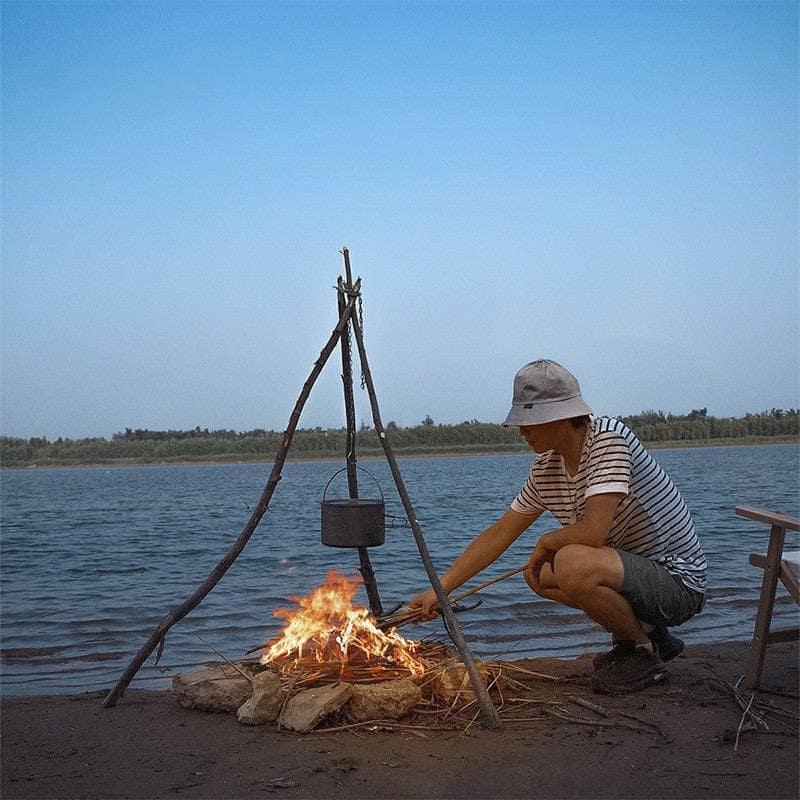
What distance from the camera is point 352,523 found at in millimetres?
4719

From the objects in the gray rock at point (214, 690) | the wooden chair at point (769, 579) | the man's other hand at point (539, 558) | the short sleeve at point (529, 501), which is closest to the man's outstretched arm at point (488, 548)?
the short sleeve at point (529, 501)

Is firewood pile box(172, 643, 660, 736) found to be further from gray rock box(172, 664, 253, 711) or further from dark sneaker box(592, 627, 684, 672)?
dark sneaker box(592, 627, 684, 672)

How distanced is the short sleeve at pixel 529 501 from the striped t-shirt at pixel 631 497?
4 centimetres

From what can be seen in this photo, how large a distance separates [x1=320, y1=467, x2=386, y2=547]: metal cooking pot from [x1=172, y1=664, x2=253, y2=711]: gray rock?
2.83 ft

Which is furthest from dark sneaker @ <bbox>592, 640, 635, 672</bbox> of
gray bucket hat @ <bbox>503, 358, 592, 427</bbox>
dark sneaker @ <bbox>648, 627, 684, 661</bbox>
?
gray bucket hat @ <bbox>503, 358, 592, 427</bbox>

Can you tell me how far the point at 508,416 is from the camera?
13.7ft

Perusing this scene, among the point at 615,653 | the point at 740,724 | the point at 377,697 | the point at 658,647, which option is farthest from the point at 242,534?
the point at 740,724

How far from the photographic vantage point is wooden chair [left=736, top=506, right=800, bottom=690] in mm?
4145

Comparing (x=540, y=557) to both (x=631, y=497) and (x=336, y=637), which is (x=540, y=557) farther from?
(x=336, y=637)

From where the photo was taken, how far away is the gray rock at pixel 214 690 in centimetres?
433

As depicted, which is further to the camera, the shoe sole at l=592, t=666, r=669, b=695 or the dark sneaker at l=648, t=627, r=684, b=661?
the dark sneaker at l=648, t=627, r=684, b=661

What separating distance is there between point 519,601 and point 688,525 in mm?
4464

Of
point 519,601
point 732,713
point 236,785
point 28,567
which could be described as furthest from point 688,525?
point 28,567

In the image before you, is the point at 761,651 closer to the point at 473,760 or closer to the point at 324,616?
the point at 473,760
